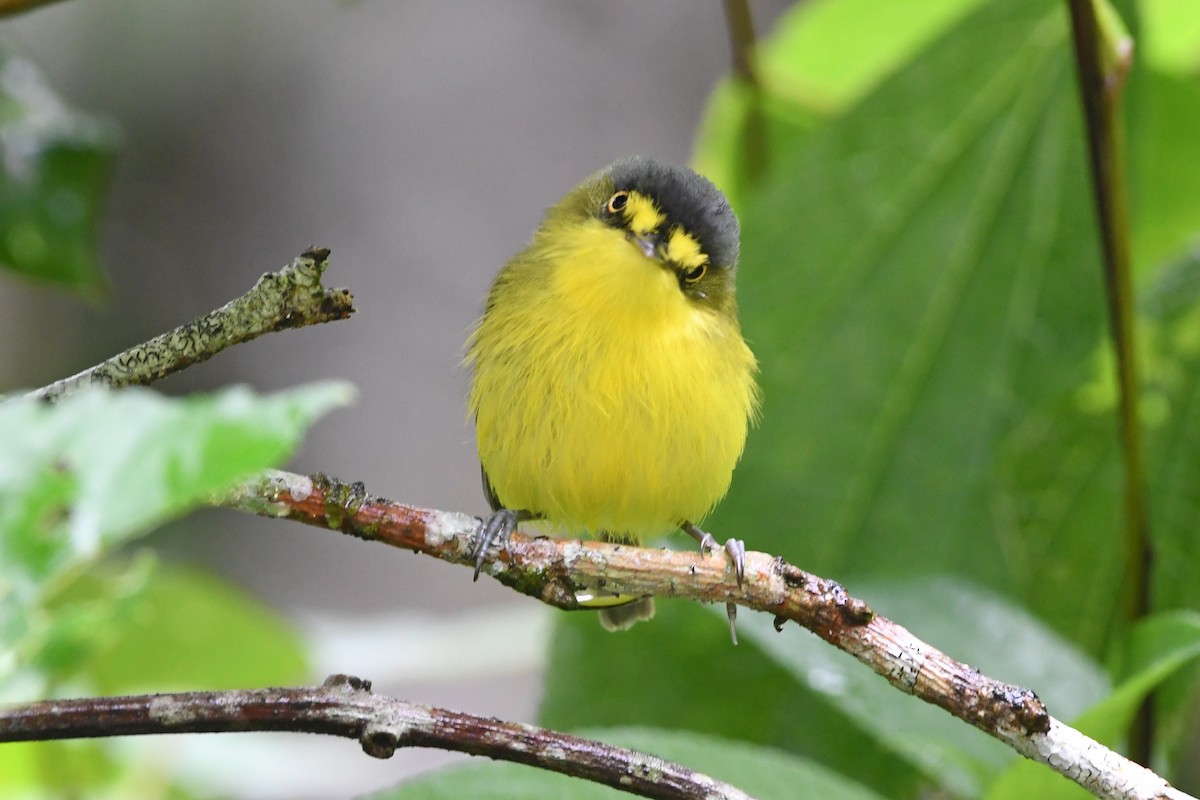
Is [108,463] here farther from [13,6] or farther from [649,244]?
[649,244]

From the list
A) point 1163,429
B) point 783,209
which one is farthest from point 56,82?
point 1163,429

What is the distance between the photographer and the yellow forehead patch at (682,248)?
1679mm

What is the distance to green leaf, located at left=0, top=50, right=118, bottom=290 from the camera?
1715 mm

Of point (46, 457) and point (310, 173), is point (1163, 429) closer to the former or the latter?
point (46, 457)

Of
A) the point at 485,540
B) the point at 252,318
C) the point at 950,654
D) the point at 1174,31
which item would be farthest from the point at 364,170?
the point at 252,318

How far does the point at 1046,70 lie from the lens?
82.8 inches

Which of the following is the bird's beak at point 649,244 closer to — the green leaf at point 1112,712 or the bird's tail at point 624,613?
the bird's tail at point 624,613

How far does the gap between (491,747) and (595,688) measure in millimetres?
1122

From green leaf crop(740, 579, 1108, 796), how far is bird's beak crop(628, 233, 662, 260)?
0.49 metres

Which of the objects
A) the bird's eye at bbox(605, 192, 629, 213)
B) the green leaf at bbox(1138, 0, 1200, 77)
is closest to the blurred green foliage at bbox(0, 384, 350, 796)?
the bird's eye at bbox(605, 192, 629, 213)

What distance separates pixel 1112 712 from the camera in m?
1.35

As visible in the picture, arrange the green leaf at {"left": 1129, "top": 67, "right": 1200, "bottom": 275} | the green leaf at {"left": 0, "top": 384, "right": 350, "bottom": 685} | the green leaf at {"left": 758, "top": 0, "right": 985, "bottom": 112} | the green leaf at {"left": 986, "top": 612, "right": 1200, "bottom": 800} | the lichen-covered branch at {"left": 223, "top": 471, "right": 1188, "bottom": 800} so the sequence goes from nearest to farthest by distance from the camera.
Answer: the green leaf at {"left": 0, "top": 384, "right": 350, "bottom": 685}, the lichen-covered branch at {"left": 223, "top": 471, "right": 1188, "bottom": 800}, the green leaf at {"left": 986, "top": 612, "right": 1200, "bottom": 800}, the green leaf at {"left": 1129, "top": 67, "right": 1200, "bottom": 275}, the green leaf at {"left": 758, "top": 0, "right": 985, "bottom": 112}

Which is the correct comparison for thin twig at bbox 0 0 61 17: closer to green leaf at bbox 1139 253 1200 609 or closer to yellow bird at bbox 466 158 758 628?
yellow bird at bbox 466 158 758 628

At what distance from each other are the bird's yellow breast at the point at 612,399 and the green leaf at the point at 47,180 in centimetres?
59
